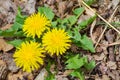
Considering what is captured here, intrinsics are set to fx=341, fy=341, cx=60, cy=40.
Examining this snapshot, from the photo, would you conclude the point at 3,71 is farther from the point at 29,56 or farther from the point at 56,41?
the point at 56,41

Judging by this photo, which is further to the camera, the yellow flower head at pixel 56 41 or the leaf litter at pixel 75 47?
the leaf litter at pixel 75 47

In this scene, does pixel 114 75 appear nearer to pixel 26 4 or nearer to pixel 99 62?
pixel 99 62

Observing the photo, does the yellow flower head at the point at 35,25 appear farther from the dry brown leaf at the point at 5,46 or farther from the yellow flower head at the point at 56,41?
the dry brown leaf at the point at 5,46

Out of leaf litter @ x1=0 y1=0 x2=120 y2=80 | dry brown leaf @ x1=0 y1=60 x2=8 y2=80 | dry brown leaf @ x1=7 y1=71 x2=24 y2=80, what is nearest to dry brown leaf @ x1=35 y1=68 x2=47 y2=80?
leaf litter @ x1=0 y1=0 x2=120 y2=80

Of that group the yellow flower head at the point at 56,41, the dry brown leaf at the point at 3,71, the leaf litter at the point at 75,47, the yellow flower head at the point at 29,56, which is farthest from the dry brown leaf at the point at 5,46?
the yellow flower head at the point at 56,41

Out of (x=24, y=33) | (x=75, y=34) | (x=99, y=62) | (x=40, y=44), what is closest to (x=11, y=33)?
(x=24, y=33)

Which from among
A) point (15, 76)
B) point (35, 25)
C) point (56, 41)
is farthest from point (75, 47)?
point (15, 76)
